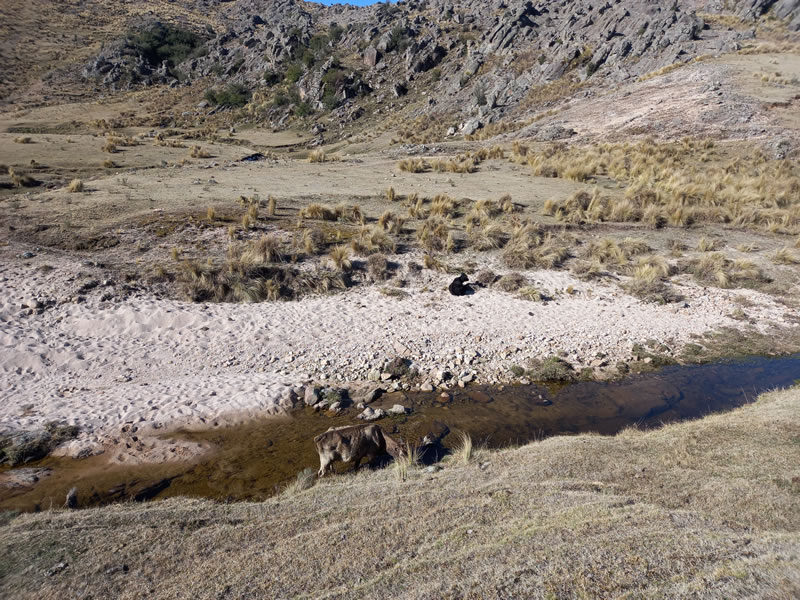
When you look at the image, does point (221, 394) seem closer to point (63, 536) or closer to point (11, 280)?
point (63, 536)

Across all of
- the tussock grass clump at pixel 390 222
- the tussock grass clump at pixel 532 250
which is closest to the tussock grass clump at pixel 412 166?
the tussock grass clump at pixel 390 222

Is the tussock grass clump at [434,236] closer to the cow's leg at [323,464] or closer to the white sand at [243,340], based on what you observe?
the white sand at [243,340]

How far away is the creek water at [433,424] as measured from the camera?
6.59 metres

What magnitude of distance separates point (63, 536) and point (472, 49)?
6283 cm

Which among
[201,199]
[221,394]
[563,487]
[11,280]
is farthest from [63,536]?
[201,199]

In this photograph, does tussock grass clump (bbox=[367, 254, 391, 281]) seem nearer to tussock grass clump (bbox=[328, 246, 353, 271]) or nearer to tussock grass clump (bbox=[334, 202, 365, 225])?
tussock grass clump (bbox=[328, 246, 353, 271])

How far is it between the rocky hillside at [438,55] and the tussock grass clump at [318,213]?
27366 mm

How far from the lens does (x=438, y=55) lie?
5628 cm

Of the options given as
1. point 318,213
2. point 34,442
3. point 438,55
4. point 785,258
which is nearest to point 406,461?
point 34,442

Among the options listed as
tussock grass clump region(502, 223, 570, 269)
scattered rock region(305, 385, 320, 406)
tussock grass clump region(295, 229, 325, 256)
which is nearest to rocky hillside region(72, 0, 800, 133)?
tussock grass clump region(502, 223, 570, 269)

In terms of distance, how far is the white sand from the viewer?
27.0ft

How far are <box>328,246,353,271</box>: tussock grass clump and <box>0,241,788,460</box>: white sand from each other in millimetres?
987

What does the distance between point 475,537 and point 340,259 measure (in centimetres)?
1035

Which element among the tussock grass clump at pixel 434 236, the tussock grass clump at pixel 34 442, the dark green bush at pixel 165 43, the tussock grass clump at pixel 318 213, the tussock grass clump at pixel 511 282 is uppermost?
the dark green bush at pixel 165 43
